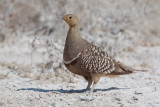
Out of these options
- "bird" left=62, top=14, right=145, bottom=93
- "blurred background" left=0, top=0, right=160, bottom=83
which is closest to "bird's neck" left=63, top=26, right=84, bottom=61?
"bird" left=62, top=14, right=145, bottom=93

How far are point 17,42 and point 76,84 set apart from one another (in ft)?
13.1

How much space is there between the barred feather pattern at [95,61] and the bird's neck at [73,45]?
0.35 ft

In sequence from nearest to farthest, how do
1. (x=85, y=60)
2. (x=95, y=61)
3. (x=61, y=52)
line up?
(x=85, y=60) → (x=95, y=61) → (x=61, y=52)

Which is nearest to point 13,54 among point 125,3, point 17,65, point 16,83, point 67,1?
point 17,65

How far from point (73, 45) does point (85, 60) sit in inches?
12.7

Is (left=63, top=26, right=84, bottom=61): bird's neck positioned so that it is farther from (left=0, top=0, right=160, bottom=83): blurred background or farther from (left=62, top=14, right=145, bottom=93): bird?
(left=0, top=0, right=160, bottom=83): blurred background

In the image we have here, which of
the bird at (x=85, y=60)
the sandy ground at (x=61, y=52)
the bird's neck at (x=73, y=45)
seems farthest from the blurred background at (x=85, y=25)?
the bird's neck at (x=73, y=45)

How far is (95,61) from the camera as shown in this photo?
528cm

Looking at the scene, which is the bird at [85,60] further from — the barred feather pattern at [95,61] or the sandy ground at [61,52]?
the sandy ground at [61,52]

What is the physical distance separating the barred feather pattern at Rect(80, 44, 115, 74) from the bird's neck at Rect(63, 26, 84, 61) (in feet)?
0.35

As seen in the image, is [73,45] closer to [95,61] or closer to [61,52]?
[95,61]

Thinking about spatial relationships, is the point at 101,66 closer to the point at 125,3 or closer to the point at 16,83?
the point at 16,83

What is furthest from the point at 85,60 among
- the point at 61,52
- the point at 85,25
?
the point at 85,25

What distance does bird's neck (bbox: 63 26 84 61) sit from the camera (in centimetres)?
521
